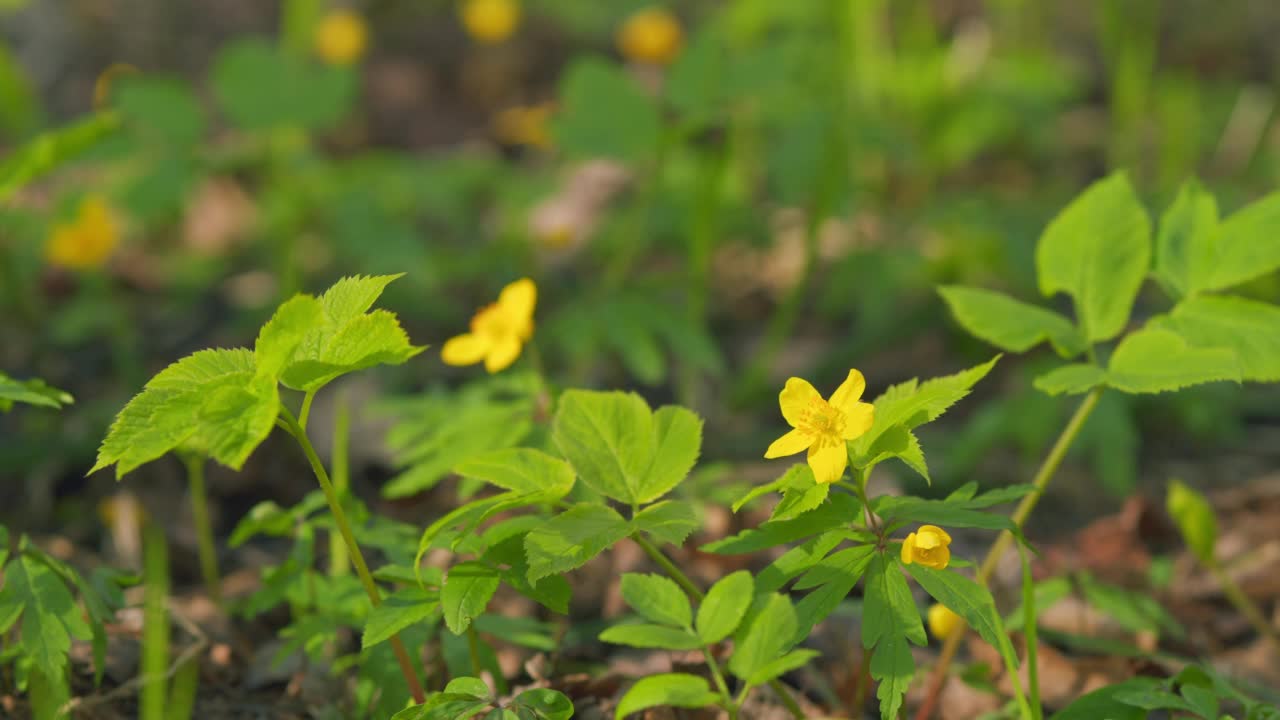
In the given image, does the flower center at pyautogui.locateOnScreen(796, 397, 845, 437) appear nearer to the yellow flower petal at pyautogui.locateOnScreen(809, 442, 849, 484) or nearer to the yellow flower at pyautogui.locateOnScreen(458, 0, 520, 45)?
the yellow flower petal at pyautogui.locateOnScreen(809, 442, 849, 484)

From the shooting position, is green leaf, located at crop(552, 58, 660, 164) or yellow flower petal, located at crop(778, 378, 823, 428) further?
green leaf, located at crop(552, 58, 660, 164)

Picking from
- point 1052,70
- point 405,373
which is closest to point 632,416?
point 405,373

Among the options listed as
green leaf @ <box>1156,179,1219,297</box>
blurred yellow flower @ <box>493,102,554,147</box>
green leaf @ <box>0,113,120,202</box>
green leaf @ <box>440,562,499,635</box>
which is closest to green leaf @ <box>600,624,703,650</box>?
green leaf @ <box>440,562,499,635</box>

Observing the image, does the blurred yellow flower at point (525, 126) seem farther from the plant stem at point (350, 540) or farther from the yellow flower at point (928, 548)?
the yellow flower at point (928, 548)

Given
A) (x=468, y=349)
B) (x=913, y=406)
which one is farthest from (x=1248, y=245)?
(x=468, y=349)

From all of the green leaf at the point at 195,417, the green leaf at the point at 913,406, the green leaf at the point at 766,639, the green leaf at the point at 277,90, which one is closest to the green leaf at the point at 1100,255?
the green leaf at the point at 913,406

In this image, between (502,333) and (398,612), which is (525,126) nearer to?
(502,333)
